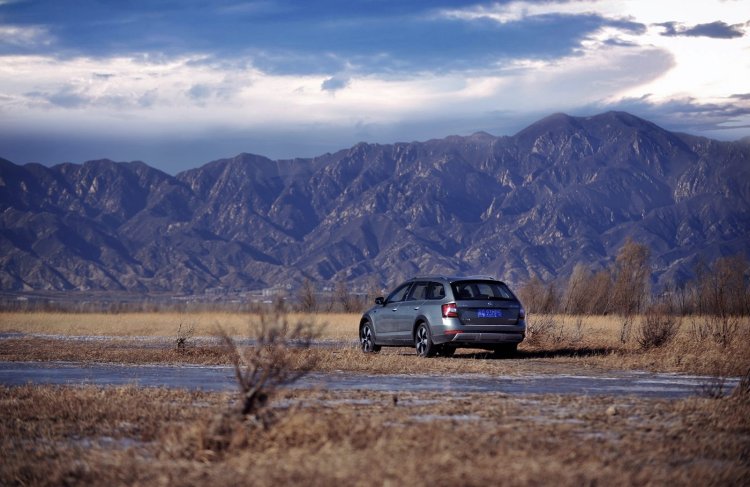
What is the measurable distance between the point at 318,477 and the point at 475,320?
14.2 m

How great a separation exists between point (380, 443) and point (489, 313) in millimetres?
13375

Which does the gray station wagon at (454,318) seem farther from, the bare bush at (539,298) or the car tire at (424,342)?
the bare bush at (539,298)

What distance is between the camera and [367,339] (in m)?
24.4

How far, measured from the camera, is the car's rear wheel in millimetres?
24080

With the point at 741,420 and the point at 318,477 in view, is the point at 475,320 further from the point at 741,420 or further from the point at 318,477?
the point at 318,477

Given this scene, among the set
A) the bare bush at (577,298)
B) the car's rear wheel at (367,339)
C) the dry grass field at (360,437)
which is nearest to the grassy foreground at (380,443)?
the dry grass field at (360,437)

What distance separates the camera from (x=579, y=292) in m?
57.8

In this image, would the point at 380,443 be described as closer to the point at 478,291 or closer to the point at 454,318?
the point at 454,318

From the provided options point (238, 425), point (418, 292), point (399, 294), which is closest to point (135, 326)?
point (399, 294)

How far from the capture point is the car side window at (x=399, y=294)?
934 inches

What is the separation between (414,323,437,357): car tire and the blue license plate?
1.18m

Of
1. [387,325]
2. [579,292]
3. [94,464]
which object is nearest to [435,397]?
[94,464]

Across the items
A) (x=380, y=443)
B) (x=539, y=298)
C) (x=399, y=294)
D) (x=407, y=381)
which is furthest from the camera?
(x=539, y=298)

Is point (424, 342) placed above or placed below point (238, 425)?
below
